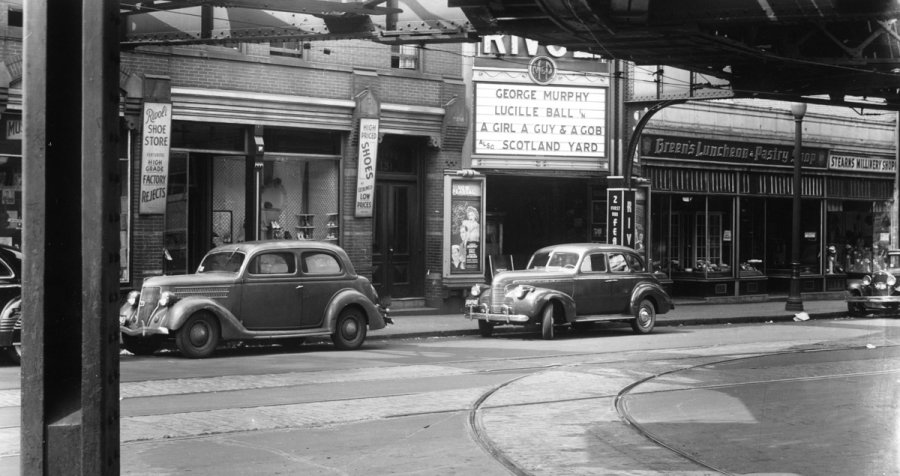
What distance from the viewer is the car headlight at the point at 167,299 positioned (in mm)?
14758

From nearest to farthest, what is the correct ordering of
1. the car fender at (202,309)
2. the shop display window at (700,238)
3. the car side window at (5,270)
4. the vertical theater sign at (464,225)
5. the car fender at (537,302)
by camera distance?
the car side window at (5,270) → the car fender at (202,309) → the car fender at (537,302) → the vertical theater sign at (464,225) → the shop display window at (700,238)

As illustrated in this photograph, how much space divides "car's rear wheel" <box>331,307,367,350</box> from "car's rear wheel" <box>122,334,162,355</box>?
280cm

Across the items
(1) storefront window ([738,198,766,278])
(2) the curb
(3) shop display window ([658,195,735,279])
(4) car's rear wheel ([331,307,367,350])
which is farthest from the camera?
(1) storefront window ([738,198,766,278])

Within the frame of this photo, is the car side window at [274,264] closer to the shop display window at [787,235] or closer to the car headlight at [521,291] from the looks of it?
the car headlight at [521,291]

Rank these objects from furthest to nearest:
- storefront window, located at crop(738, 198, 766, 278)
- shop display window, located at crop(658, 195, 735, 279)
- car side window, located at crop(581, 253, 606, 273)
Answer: storefront window, located at crop(738, 198, 766, 278), shop display window, located at crop(658, 195, 735, 279), car side window, located at crop(581, 253, 606, 273)

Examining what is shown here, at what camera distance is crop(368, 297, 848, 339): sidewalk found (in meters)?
19.5

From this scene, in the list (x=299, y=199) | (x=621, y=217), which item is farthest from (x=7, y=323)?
(x=621, y=217)

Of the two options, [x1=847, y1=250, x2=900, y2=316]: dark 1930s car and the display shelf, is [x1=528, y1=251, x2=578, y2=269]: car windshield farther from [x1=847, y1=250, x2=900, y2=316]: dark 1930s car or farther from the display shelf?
[x1=847, y1=250, x2=900, y2=316]: dark 1930s car

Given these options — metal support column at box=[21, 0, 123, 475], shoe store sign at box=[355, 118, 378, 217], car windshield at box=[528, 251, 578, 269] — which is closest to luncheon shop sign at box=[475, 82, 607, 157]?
shoe store sign at box=[355, 118, 378, 217]

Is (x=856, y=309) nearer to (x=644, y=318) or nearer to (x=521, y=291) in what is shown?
(x=644, y=318)

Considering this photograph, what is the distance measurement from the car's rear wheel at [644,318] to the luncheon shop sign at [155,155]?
966 cm

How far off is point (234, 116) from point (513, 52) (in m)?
7.40

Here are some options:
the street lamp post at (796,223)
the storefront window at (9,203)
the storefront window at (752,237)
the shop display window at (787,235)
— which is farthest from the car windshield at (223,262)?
the shop display window at (787,235)

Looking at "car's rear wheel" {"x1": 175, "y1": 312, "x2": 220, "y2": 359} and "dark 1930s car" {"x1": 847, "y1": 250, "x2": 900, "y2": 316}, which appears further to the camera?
"dark 1930s car" {"x1": 847, "y1": 250, "x2": 900, "y2": 316}
